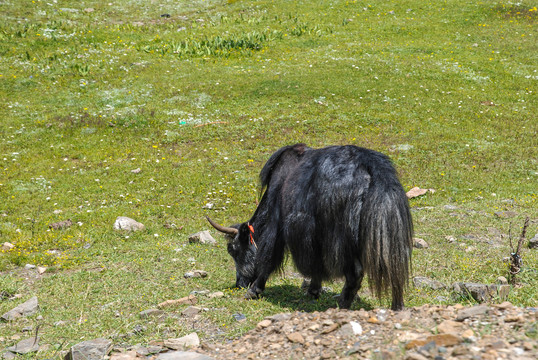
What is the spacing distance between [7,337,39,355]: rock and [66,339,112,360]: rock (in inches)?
22.4

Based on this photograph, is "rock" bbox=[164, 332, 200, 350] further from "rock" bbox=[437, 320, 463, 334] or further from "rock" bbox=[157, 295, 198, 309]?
"rock" bbox=[437, 320, 463, 334]

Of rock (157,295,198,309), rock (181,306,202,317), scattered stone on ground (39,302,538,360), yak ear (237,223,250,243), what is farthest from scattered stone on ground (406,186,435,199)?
scattered stone on ground (39,302,538,360)

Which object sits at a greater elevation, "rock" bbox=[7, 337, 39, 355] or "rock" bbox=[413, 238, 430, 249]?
"rock" bbox=[7, 337, 39, 355]

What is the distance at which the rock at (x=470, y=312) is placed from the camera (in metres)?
3.74

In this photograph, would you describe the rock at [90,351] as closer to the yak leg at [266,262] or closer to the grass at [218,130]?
the grass at [218,130]

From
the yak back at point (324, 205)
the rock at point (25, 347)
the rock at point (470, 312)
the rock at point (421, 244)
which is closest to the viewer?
the rock at point (470, 312)

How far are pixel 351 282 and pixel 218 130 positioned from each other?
9.78m

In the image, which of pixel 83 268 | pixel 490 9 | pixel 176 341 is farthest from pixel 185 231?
pixel 490 9

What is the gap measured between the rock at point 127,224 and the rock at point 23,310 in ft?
11.1

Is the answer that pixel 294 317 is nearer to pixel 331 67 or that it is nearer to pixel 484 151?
pixel 484 151

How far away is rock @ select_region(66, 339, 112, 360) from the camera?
4336 mm

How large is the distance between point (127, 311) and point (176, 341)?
1303 mm

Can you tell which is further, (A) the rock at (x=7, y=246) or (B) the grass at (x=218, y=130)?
(A) the rock at (x=7, y=246)

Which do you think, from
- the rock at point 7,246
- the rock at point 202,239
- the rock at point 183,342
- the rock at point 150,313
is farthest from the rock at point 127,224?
the rock at point 183,342
